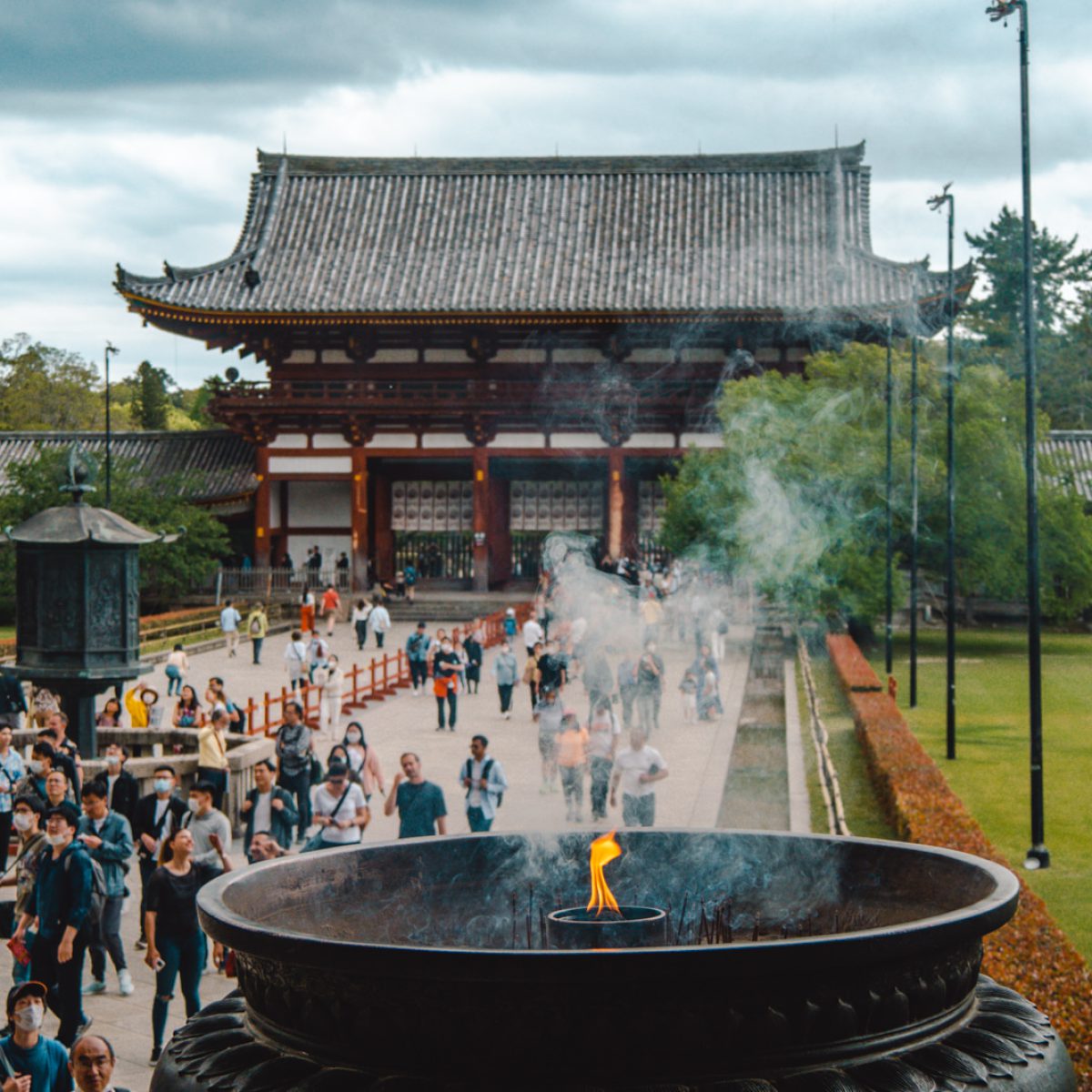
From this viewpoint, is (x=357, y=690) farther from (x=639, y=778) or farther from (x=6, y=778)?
(x=639, y=778)

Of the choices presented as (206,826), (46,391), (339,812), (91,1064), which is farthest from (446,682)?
(46,391)

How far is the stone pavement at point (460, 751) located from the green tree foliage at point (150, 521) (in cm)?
563

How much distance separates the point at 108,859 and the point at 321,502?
27.8 m

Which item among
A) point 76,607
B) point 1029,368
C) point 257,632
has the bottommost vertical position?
point 257,632

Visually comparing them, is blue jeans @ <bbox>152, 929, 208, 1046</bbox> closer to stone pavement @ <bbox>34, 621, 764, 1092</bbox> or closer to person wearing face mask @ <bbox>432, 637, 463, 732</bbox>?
stone pavement @ <bbox>34, 621, 764, 1092</bbox>

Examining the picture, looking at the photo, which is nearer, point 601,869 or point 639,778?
point 601,869

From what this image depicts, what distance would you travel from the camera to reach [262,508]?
34.2 metres

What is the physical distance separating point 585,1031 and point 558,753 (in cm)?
885

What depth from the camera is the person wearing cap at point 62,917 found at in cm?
709

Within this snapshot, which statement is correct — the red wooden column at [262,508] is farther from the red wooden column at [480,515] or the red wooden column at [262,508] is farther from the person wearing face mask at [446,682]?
the person wearing face mask at [446,682]

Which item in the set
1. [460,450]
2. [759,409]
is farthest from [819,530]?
[460,450]

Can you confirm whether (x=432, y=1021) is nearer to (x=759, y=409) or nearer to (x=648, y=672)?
(x=648, y=672)

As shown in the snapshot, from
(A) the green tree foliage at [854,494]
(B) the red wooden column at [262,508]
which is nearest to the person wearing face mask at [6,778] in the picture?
(A) the green tree foliage at [854,494]

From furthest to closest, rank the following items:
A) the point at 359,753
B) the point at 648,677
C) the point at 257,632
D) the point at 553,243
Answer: the point at 553,243 → the point at 257,632 → the point at 648,677 → the point at 359,753
